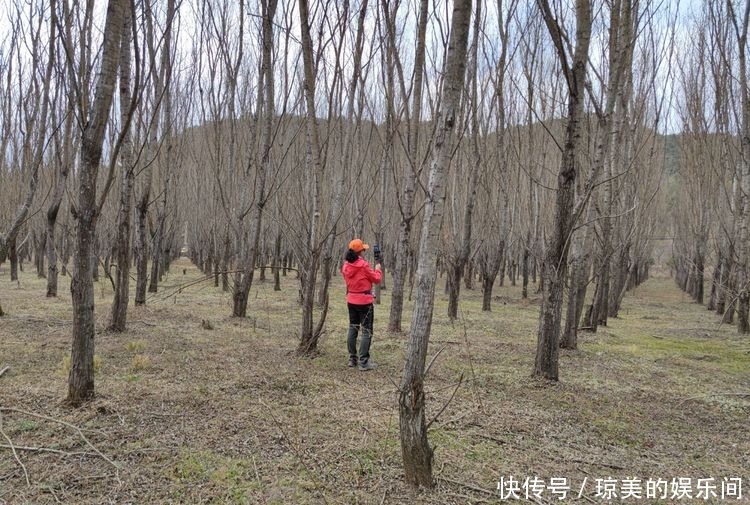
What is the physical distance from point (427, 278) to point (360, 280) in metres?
2.58

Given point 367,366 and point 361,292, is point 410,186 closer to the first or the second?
point 361,292

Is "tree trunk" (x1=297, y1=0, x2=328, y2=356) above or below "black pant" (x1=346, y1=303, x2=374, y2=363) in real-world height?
above

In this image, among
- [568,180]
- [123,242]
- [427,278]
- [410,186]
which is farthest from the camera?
[410,186]

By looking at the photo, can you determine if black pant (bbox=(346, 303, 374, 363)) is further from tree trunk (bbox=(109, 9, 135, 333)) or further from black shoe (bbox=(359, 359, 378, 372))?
tree trunk (bbox=(109, 9, 135, 333))

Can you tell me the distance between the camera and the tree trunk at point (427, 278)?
2297 mm

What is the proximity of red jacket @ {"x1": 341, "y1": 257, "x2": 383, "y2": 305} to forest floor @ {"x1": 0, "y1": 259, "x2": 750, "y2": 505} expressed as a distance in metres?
0.74

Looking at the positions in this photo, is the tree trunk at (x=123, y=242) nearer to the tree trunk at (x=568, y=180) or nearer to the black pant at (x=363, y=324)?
the black pant at (x=363, y=324)

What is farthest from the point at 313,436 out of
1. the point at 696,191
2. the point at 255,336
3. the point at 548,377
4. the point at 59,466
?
the point at 696,191

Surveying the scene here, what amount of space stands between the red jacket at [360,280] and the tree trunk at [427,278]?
8.08 feet

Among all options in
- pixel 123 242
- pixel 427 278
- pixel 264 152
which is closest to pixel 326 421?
pixel 427 278

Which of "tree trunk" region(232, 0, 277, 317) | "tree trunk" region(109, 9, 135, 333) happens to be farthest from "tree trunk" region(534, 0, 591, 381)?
"tree trunk" region(109, 9, 135, 333)

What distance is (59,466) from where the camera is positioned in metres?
2.52

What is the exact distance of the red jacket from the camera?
4844mm

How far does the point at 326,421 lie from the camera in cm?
334
